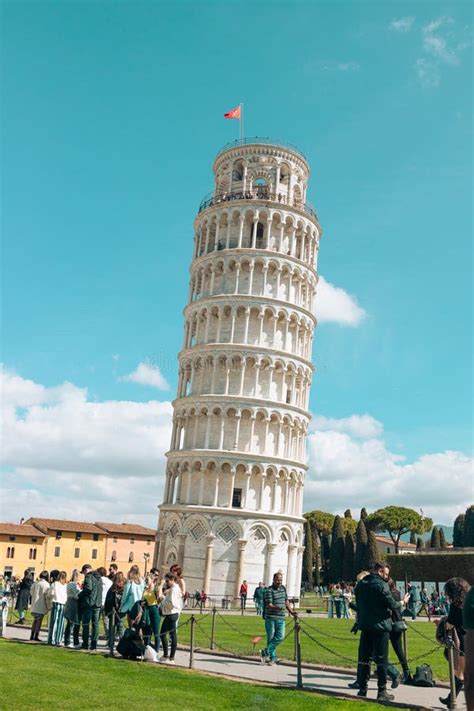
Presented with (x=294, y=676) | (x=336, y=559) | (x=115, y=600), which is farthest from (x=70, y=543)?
(x=294, y=676)

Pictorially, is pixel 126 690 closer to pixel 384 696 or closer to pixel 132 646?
pixel 132 646

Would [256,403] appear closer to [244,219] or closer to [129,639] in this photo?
[244,219]

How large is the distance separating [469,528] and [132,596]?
282 ft

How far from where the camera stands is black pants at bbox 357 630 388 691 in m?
12.1

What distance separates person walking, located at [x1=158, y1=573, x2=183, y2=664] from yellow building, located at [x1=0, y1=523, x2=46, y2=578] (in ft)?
259

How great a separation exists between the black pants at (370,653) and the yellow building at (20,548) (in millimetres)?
83866

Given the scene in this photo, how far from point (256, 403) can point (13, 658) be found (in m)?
39.3

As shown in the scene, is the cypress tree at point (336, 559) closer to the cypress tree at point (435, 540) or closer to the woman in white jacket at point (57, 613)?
the cypress tree at point (435, 540)

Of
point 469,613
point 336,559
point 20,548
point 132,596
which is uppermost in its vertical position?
point 469,613

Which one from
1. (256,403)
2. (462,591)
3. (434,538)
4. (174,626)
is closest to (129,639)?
(174,626)

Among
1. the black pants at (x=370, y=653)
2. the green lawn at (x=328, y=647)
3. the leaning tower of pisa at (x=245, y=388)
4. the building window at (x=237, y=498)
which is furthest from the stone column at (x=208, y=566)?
the black pants at (x=370, y=653)

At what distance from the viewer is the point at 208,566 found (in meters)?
50.2

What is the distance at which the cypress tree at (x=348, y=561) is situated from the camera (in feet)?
269

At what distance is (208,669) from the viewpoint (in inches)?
Answer: 576
